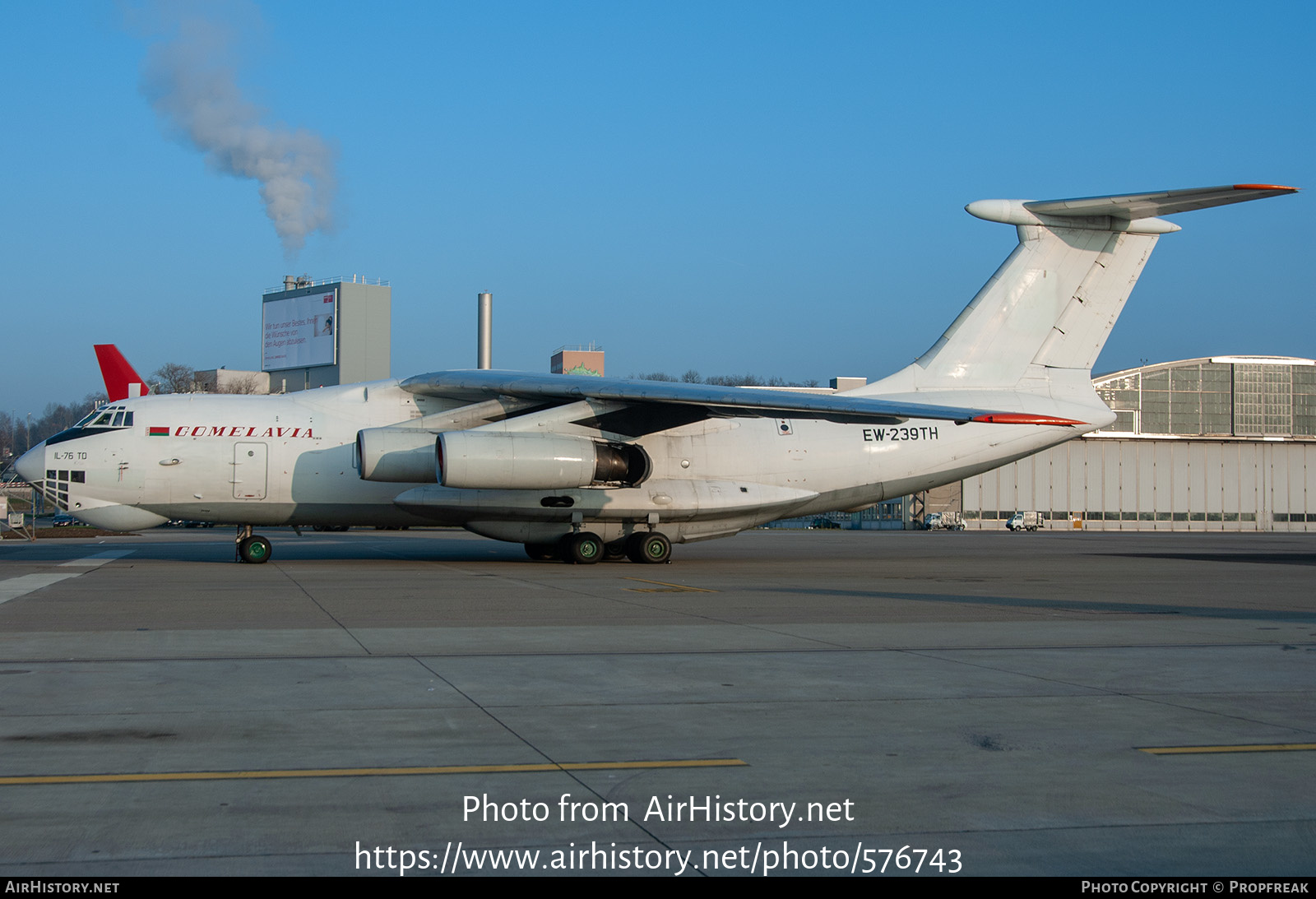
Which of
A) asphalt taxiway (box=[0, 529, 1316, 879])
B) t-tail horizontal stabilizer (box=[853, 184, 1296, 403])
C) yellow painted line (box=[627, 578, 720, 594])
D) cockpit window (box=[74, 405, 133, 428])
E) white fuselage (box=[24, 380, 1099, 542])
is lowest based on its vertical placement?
yellow painted line (box=[627, 578, 720, 594])

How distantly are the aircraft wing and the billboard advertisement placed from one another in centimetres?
5608

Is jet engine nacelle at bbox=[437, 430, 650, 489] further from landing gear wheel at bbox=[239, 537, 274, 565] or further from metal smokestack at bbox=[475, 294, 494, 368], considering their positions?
metal smokestack at bbox=[475, 294, 494, 368]

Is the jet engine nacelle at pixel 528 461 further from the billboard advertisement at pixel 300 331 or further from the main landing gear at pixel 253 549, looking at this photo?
the billboard advertisement at pixel 300 331

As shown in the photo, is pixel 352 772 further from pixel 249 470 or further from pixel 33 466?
pixel 33 466

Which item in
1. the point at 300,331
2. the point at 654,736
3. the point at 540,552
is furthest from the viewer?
the point at 300,331

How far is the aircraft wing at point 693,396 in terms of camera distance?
17.0 meters

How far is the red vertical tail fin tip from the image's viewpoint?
47.1m

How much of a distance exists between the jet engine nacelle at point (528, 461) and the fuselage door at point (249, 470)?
3.30 m

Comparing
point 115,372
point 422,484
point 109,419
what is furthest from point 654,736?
point 115,372

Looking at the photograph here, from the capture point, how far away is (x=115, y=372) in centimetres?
4816

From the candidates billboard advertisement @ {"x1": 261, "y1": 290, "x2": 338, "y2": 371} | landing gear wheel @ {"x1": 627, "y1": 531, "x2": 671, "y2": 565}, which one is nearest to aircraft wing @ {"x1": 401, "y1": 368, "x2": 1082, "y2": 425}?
landing gear wheel @ {"x1": 627, "y1": 531, "x2": 671, "y2": 565}

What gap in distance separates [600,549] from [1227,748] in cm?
1461
